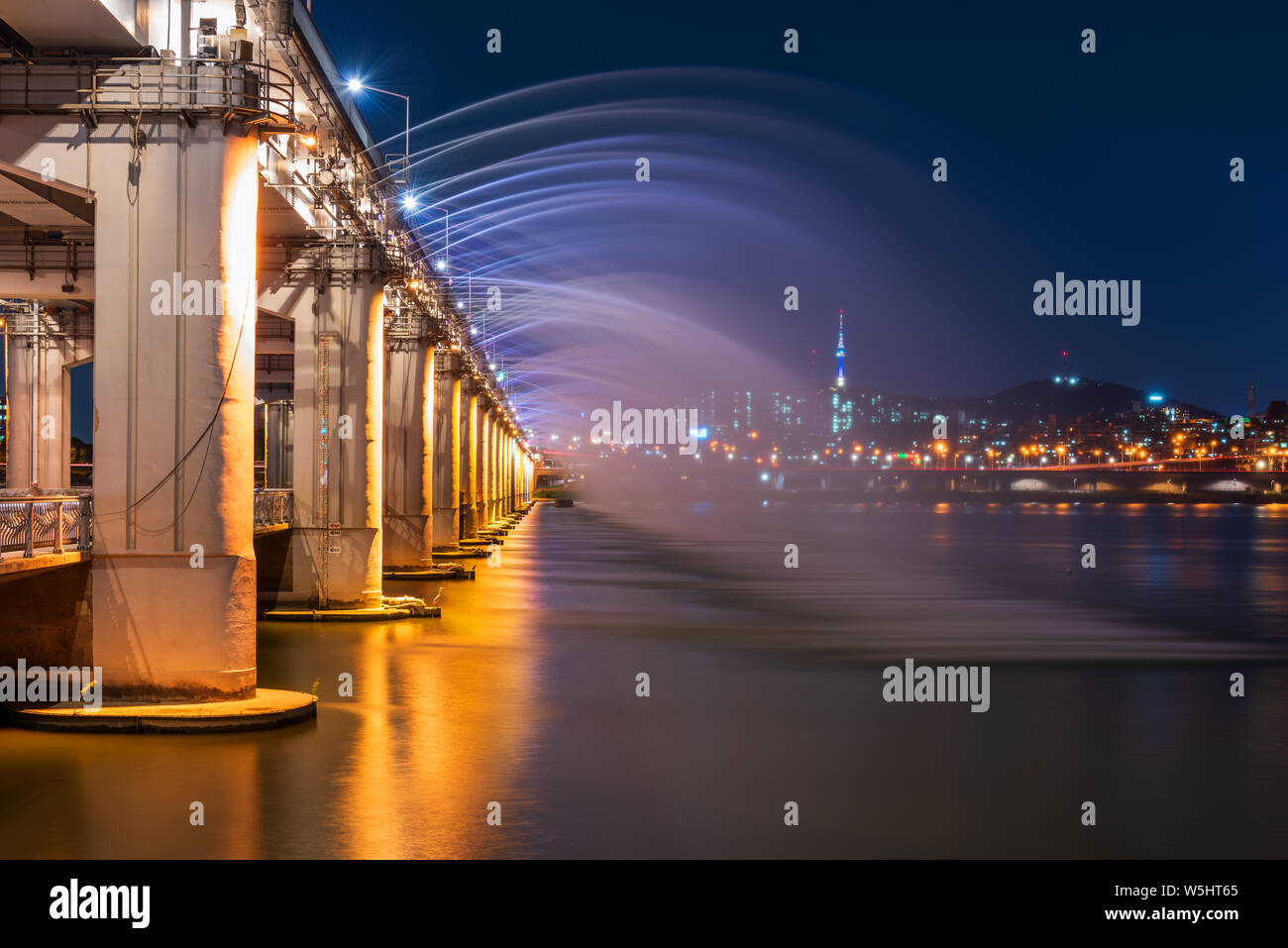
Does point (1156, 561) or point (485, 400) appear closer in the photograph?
point (1156, 561)

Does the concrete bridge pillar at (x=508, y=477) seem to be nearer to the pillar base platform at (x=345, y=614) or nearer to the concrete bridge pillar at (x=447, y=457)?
the concrete bridge pillar at (x=447, y=457)

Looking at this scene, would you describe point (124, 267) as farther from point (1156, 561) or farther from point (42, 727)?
point (1156, 561)

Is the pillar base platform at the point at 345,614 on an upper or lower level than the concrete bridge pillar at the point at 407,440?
lower

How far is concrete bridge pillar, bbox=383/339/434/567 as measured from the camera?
148ft

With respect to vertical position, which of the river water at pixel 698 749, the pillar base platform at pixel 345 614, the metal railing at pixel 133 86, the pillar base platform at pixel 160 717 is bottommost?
the river water at pixel 698 749

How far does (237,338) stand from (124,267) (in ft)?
5.98

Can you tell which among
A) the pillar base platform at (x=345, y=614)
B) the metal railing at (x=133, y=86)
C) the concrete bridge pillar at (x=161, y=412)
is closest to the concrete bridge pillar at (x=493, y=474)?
the pillar base platform at (x=345, y=614)

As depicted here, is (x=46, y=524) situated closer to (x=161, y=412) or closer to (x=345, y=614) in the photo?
(x=161, y=412)

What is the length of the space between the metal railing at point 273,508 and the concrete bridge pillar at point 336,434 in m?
0.80

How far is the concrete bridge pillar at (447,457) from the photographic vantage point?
59281 millimetres

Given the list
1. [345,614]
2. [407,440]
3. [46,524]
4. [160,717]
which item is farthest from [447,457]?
[160,717]

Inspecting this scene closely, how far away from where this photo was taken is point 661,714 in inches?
810

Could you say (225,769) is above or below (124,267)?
below

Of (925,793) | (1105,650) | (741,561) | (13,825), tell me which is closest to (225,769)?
(13,825)
